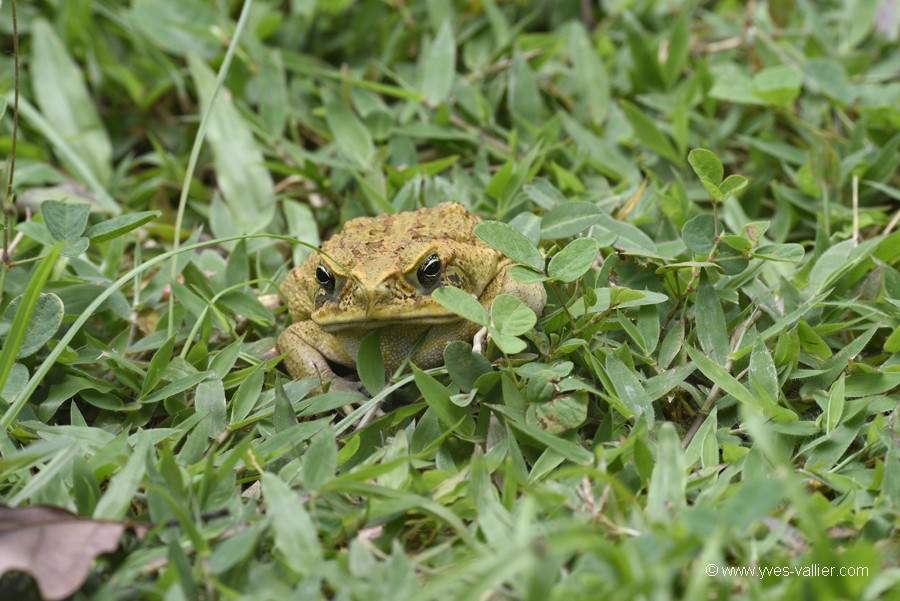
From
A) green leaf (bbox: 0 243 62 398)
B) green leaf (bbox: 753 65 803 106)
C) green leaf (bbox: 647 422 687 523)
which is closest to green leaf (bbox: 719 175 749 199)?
green leaf (bbox: 647 422 687 523)

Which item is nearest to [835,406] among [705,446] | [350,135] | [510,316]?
[705,446]

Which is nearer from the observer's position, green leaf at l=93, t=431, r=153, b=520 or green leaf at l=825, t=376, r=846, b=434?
green leaf at l=93, t=431, r=153, b=520

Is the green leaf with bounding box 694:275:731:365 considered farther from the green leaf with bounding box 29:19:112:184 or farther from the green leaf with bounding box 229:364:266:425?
the green leaf with bounding box 29:19:112:184

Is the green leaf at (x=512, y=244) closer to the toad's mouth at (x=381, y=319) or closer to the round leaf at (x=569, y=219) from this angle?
the toad's mouth at (x=381, y=319)

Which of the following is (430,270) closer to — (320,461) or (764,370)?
(320,461)

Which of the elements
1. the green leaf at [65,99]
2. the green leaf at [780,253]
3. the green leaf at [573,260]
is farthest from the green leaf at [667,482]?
the green leaf at [65,99]

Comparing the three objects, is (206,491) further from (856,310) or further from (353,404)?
(856,310)
